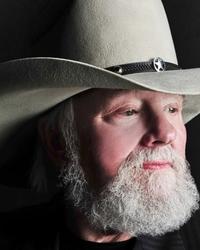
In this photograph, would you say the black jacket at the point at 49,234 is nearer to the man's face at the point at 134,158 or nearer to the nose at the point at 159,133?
the man's face at the point at 134,158

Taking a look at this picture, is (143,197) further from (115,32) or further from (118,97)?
(115,32)

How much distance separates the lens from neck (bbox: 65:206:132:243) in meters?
1.48

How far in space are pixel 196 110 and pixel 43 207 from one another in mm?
539

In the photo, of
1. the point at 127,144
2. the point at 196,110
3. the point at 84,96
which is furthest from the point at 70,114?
the point at 196,110

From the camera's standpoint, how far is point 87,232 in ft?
4.91

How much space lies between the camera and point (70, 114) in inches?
56.3

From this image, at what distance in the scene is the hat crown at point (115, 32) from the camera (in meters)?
1.33

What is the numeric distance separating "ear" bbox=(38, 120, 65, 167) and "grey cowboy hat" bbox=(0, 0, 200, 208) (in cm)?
11

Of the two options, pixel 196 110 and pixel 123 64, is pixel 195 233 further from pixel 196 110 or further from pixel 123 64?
pixel 123 64

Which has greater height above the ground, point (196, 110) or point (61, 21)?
point (61, 21)

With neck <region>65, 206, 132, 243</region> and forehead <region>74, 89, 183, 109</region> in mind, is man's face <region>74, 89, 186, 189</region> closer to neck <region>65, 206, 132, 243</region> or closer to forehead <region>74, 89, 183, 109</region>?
forehead <region>74, 89, 183, 109</region>

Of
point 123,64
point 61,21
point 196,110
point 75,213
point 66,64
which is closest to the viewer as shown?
point 66,64

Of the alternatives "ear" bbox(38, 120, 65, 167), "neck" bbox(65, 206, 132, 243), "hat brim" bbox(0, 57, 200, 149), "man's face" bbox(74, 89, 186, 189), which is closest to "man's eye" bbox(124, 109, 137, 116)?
"man's face" bbox(74, 89, 186, 189)

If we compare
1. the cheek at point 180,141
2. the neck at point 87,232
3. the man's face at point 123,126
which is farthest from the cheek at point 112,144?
the neck at point 87,232
